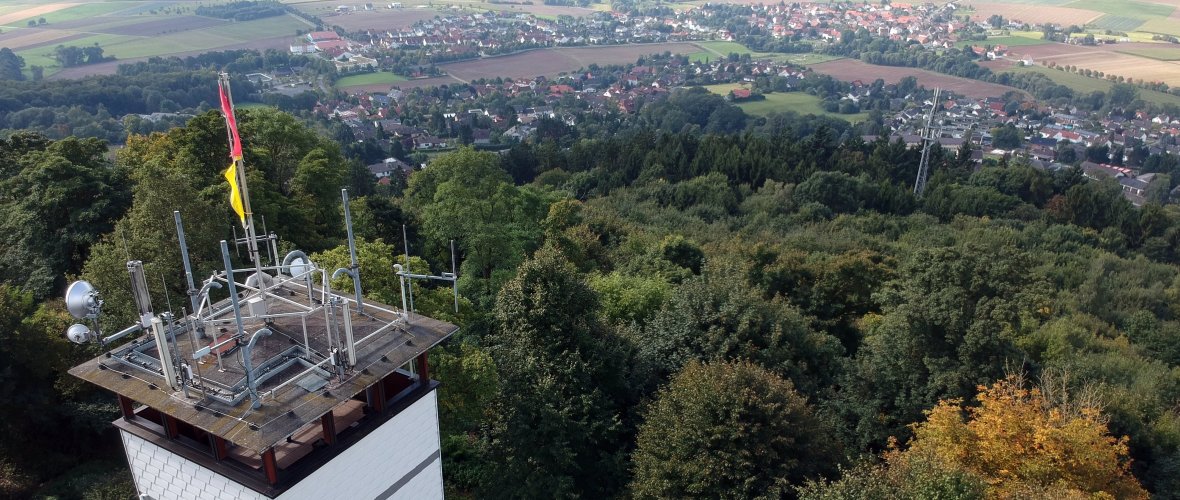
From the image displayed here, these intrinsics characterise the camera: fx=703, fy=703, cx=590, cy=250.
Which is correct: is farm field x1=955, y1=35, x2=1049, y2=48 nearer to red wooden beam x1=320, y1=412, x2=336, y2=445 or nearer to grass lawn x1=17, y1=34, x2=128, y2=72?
grass lawn x1=17, y1=34, x2=128, y2=72

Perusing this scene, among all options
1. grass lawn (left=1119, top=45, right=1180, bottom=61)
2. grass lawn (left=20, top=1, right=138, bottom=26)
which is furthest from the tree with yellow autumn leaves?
grass lawn (left=1119, top=45, right=1180, bottom=61)

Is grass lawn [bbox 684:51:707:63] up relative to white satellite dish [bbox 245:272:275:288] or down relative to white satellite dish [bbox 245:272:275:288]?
down

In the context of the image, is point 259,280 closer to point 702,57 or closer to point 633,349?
point 633,349

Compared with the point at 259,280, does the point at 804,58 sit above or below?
below

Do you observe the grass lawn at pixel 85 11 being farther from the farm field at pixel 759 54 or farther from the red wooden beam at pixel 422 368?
the red wooden beam at pixel 422 368

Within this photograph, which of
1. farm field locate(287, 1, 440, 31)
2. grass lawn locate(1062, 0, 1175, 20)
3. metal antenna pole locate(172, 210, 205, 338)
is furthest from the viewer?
farm field locate(287, 1, 440, 31)

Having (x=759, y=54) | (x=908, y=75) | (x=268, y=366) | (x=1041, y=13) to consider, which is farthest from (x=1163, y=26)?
(x=268, y=366)
